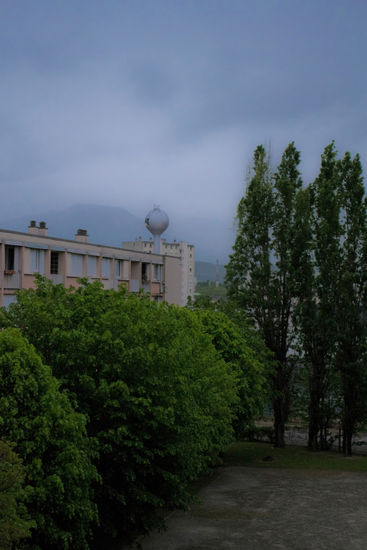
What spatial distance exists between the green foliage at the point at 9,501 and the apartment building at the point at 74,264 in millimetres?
22666

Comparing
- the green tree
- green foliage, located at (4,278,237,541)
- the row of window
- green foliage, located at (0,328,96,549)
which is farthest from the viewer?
the row of window

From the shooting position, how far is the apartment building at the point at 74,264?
46375mm

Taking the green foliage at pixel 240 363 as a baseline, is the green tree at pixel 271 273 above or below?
above

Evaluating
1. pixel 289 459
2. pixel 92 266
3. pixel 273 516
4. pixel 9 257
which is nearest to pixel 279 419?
pixel 289 459

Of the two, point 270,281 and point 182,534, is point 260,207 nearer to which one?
point 270,281

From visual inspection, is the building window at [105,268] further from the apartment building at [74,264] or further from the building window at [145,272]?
the building window at [145,272]

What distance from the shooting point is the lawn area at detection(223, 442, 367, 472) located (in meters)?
36.1

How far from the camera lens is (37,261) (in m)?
48.7

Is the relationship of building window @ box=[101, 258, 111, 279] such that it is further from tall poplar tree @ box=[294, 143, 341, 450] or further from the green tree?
tall poplar tree @ box=[294, 143, 341, 450]

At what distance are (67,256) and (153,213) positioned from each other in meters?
30.4

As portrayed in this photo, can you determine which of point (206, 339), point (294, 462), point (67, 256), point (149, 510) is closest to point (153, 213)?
point (67, 256)

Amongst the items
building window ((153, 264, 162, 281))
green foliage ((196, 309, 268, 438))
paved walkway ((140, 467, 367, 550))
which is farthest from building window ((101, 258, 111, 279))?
paved walkway ((140, 467, 367, 550))

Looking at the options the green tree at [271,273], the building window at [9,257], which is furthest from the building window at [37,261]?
the green tree at [271,273]

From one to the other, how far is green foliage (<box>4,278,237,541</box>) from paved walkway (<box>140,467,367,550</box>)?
3.04m
